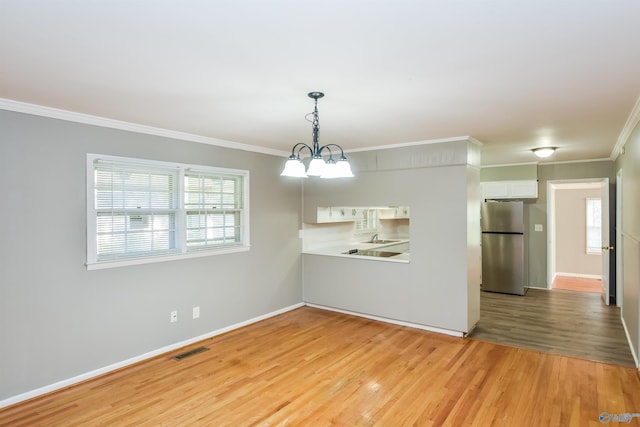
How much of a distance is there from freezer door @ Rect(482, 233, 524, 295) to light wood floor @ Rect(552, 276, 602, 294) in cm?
125

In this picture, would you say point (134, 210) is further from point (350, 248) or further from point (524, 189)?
point (524, 189)

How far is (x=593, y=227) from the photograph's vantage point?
8.30 meters

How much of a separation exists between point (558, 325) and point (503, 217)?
2.42 meters

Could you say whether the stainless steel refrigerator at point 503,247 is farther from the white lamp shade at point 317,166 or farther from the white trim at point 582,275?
the white lamp shade at point 317,166

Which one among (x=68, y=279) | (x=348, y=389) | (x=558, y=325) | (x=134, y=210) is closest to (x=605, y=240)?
(x=558, y=325)

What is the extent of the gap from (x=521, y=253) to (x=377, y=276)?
3210 millimetres

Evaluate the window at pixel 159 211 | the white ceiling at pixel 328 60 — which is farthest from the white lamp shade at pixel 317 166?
the window at pixel 159 211

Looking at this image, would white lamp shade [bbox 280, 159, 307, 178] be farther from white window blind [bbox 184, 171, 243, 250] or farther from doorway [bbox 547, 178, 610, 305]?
doorway [bbox 547, 178, 610, 305]

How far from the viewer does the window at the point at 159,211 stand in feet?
11.6

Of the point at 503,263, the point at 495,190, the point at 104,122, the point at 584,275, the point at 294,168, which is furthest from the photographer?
the point at 584,275

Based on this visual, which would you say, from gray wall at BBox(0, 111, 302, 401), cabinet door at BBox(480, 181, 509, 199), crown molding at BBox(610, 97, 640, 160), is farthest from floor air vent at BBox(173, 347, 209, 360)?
cabinet door at BBox(480, 181, 509, 199)

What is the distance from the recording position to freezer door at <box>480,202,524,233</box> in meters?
6.75

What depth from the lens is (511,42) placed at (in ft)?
6.34

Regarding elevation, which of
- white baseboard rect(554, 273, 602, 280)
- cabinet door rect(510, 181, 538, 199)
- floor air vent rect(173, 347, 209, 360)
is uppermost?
cabinet door rect(510, 181, 538, 199)
